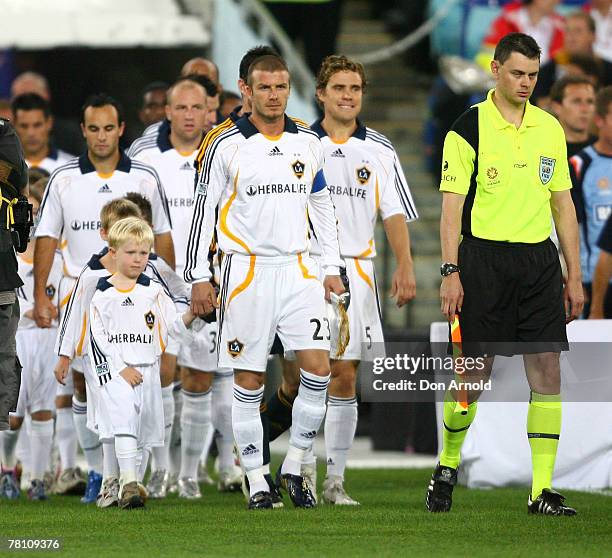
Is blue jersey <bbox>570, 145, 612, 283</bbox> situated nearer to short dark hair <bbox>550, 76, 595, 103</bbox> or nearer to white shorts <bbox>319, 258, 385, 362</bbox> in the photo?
short dark hair <bbox>550, 76, 595, 103</bbox>

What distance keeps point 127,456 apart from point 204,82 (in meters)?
3.06

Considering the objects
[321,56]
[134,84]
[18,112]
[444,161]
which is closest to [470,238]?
[444,161]

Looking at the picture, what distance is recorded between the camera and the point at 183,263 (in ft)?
37.8

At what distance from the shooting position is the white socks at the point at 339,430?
408 inches

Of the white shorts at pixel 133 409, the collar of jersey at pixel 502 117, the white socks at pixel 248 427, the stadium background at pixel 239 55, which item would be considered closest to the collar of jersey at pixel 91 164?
the white shorts at pixel 133 409

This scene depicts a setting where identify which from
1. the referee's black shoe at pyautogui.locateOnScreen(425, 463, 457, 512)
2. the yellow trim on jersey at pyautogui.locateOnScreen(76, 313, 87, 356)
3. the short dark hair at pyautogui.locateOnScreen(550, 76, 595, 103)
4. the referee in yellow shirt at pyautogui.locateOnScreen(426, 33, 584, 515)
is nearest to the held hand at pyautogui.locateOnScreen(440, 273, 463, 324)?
the referee in yellow shirt at pyautogui.locateOnScreen(426, 33, 584, 515)

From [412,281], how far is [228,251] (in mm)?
1347

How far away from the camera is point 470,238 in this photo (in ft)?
31.1

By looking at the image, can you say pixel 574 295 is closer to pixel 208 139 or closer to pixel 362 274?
pixel 362 274

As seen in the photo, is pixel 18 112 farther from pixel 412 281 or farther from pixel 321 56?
pixel 321 56

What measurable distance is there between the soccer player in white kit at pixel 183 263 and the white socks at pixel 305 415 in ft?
4.57

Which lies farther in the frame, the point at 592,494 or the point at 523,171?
the point at 592,494

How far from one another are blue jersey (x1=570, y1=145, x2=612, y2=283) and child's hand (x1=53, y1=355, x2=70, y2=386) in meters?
3.98

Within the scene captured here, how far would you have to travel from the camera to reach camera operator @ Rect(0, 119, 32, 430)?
9055 millimetres
